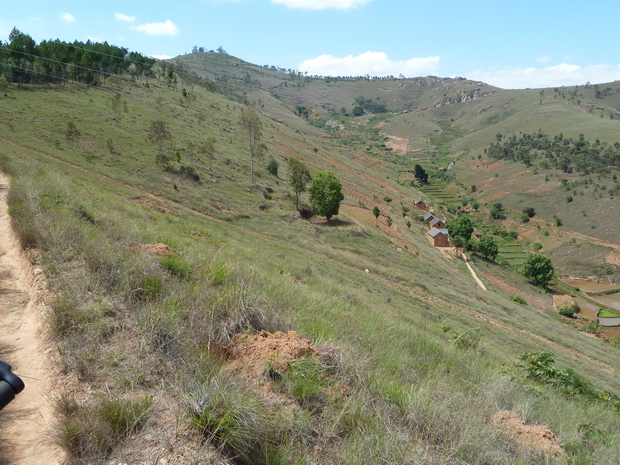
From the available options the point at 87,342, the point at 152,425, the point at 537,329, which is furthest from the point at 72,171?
the point at 537,329

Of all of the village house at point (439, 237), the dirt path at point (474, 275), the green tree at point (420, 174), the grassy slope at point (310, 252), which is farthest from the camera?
the green tree at point (420, 174)

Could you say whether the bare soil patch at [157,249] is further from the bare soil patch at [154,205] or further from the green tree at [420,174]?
the green tree at [420,174]

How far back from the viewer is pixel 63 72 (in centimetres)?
5897

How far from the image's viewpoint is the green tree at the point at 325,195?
39156 mm

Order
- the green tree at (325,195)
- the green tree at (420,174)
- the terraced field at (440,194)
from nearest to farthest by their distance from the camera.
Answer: the green tree at (325,195) → the terraced field at (440,194) → the green tree at (420,174)

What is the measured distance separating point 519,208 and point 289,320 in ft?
370

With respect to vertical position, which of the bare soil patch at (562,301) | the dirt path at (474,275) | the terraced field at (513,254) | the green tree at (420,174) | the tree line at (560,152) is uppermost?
the tree line at (560,152)

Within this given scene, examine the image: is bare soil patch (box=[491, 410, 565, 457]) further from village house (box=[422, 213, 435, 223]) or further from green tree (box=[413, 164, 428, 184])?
green tree (box=[413, 164, 428, 184])

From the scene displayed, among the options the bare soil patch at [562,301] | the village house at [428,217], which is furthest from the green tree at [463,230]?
the bare soil patch at [562,301]

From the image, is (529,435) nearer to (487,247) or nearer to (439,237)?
(439,237)

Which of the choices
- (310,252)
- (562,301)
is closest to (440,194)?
(562,301)

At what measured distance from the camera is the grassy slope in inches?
217

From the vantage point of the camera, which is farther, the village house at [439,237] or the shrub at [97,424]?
the village house at [439,237]

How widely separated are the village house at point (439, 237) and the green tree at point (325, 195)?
32.2 m
